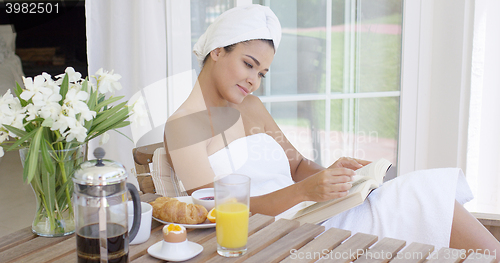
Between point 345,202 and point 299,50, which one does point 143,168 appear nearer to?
point 345,202

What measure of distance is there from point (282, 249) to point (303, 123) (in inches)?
61.6

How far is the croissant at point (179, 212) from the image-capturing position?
0.89 metres

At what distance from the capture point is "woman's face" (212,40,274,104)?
4.80 ft

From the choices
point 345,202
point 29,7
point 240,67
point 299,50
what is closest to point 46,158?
point 345,202

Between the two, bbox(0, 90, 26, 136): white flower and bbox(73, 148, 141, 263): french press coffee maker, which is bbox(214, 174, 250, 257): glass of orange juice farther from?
bbox(0, 90, 26, 136): white flower

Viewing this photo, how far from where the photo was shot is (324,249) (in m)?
0.77

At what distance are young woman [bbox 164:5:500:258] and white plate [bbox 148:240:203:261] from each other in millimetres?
450

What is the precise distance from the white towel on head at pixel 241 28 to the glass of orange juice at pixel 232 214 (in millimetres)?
790

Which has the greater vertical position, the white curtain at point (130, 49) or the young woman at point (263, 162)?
the white curtain at point (130, 49)

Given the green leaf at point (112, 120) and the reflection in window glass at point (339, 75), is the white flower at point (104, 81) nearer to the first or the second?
the green leaf at point (112, 120)

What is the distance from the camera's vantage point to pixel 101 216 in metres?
0.66

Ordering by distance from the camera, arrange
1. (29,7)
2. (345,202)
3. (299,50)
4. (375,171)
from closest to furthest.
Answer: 1. (345,202)
2. (375,171)
3. (299,50)
4. (29,7)

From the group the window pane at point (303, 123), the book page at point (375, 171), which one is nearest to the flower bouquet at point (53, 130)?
the book page at point (375, 171)

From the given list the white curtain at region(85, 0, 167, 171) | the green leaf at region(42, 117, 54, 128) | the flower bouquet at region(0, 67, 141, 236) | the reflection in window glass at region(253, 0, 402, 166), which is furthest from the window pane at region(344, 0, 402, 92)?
the green leaf at region(42, 117, 54, 128)
